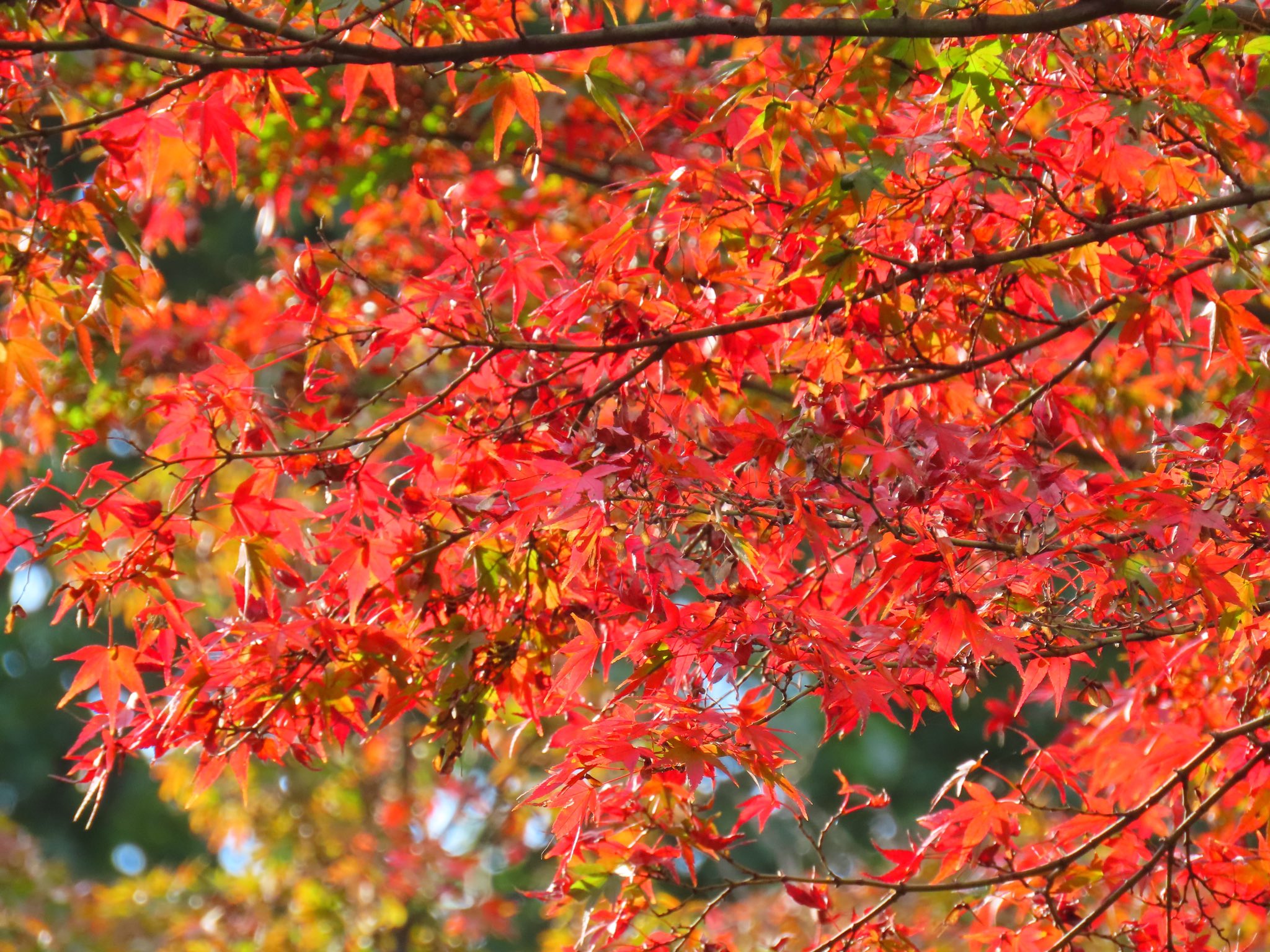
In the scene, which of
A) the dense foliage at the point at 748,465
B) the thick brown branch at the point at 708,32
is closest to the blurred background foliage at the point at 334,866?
the dense foliage at the point at 748,465

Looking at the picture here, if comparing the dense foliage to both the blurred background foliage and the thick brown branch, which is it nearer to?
the thick brown branch

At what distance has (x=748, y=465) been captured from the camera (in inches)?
64.9

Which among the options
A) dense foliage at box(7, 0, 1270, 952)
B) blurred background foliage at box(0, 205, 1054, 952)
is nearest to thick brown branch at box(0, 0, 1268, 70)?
dense foliage at box(7, 0, 1270, 952)

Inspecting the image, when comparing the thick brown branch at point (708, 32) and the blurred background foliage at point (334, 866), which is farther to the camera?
the blurred background foliage at point (334, 866)

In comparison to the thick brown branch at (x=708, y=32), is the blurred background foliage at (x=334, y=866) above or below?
below

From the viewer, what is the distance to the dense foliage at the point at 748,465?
1542mm

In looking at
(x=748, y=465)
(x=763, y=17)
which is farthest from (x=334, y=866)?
(x=763, y=17)

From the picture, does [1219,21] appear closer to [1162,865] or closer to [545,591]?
[545,591]

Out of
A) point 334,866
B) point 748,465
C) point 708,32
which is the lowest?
point 334,866

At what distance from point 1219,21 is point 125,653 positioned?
1785mm

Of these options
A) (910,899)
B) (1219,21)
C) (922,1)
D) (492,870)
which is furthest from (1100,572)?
(910,899)

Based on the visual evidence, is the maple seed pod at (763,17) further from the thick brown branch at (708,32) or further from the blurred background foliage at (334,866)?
the blurred background foliage at (334,866)

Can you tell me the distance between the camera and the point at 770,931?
5625mm

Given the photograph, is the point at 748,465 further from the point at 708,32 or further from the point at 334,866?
the point at 334,866
